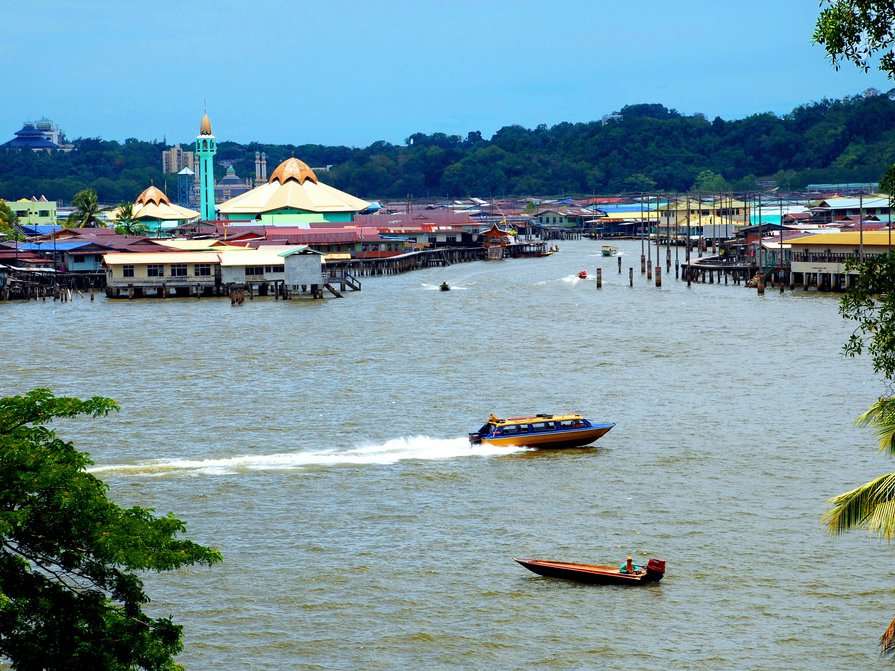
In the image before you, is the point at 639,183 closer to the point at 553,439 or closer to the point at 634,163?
the point at 634,163

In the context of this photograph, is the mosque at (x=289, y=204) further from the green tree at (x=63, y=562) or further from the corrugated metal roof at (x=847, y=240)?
the green tree at (x=63, y=562)

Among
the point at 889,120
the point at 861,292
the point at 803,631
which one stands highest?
the point at 889,120

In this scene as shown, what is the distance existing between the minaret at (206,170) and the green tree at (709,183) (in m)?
69.3

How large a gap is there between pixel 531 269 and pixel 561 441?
179 feet

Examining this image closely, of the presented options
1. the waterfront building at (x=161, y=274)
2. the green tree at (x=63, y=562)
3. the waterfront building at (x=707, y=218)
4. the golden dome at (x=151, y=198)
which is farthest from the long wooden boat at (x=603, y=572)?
the golden dome at (x=151, y=198)

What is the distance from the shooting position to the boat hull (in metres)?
27.0

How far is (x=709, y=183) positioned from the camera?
171m

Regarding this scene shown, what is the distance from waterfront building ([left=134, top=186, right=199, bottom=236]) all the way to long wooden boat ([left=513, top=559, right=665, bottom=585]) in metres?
85.5

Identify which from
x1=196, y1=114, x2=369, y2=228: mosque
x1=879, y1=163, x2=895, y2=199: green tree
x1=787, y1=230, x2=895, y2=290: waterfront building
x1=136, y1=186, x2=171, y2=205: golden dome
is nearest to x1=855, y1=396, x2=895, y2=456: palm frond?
x1=879, y1=163, x2=895, y2=199: green tree

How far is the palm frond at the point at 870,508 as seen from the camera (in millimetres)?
11523

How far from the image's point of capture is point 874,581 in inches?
749

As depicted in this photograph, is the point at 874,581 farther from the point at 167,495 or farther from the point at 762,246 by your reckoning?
the point at 762,246

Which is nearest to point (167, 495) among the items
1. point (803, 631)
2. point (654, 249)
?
point (803, 631)

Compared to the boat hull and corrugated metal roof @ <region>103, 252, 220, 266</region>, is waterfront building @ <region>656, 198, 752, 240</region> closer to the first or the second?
corrugated metal roof @ <region>103, 252, 220, 266</region>
